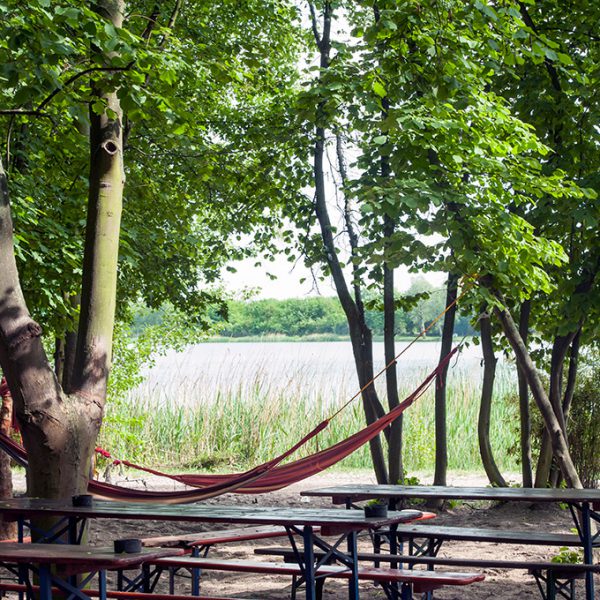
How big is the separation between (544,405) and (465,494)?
1.52 metres

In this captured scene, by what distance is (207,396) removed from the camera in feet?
32.6

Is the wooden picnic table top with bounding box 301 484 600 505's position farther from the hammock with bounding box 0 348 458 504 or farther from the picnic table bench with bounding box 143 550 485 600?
the picnic table bench with bounding box 143 550 485 600

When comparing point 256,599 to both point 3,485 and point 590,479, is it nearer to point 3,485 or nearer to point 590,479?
point 3,485

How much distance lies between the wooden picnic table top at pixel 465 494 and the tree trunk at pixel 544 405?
107cm

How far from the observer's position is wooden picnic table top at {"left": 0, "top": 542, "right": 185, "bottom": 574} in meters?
2.57

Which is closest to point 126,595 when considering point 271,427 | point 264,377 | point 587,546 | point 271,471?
point 271,471

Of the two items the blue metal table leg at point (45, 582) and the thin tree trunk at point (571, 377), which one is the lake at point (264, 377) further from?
the blue metal table leg at point (45, 582)

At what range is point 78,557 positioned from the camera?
2.56 m

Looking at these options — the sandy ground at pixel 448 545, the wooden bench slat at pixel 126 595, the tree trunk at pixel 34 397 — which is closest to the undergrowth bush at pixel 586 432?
the sandy ground at pixel 448 545

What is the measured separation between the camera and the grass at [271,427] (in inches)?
365

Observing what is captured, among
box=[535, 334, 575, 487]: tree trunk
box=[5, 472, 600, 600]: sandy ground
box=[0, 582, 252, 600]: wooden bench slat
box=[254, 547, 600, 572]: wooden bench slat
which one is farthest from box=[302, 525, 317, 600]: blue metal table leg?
box=[535, 334, 575, 487]: tree trunk

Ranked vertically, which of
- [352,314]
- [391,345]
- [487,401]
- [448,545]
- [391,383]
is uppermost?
[352,314]

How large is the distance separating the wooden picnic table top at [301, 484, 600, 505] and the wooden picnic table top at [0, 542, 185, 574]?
147 cm

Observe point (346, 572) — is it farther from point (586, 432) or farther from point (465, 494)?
point (586, 432)
